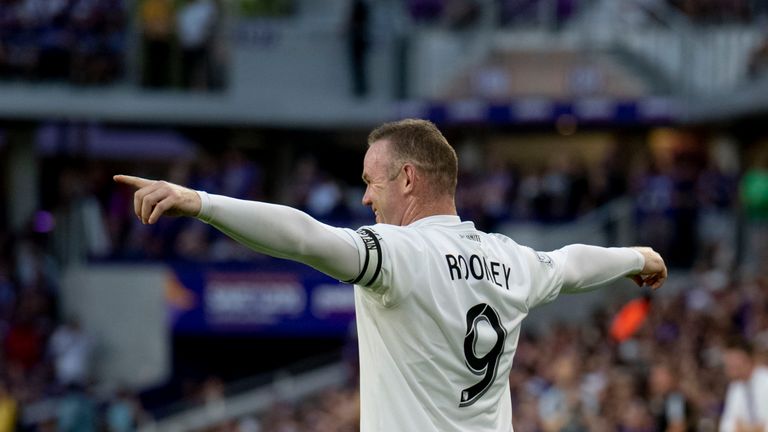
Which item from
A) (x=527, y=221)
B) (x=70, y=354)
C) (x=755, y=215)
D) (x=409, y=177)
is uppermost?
(x=409, y=177)

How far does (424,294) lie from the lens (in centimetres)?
395

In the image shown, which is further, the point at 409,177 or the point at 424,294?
the point at 409,177

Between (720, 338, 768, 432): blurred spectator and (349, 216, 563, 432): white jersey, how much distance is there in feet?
18.3

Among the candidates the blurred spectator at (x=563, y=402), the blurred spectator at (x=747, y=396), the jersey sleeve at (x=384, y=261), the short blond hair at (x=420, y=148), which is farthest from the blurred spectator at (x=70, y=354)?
the jersey sleeve at (x=384, y=261)

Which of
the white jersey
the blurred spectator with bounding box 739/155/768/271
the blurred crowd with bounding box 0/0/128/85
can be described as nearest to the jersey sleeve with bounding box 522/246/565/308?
the white jersey

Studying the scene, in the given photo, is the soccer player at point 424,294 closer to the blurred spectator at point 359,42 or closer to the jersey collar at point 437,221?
the jersey collar at point 437,221

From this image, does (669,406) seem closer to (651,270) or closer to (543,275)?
(651,270)

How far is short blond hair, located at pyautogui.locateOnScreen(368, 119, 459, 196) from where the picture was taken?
161 inches

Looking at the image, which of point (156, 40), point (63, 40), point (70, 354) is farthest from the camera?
point (156, 40)

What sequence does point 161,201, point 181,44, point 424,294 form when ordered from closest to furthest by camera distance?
point 161,201, point 424,294, point 181,44

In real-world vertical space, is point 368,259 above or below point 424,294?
above

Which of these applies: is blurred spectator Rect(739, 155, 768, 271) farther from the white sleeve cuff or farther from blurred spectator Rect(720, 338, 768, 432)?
the white sleeve cuff

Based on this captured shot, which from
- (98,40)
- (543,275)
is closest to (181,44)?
(98,40)

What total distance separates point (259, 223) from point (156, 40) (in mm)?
19008
